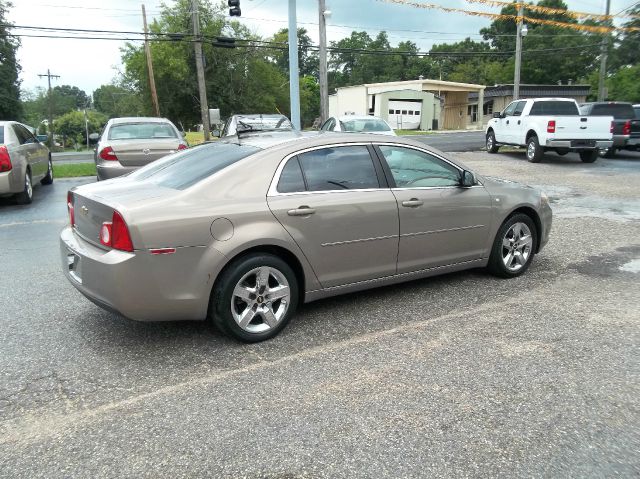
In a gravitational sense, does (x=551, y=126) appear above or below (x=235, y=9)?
below

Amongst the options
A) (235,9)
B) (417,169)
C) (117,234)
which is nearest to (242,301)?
(117,234)

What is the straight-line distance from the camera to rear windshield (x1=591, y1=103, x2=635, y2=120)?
17.8 m

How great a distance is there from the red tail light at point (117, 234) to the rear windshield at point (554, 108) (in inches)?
635

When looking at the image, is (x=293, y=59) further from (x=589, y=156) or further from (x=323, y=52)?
(x=589, y=156)

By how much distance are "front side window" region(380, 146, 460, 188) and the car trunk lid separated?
249 inches

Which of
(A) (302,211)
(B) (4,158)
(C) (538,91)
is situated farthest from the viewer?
(C) (538,91)

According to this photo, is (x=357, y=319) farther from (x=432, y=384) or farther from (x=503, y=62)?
(x=503, y=62)

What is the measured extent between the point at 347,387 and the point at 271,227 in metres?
1.29

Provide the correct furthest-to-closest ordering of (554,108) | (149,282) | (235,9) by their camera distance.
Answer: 1. (235,9)
2. (554,108)
3. (149,282)

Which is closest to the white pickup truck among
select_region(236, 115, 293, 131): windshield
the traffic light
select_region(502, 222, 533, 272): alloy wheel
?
select_region(236, 115, 293, 131): windshield

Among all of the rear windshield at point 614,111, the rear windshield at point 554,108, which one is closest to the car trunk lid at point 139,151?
the rear windshield at point 554,108

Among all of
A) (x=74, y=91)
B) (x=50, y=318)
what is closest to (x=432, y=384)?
(x=50, y=318)

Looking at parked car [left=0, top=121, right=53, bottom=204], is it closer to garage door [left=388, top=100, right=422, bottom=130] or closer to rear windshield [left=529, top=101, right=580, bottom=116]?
rear windshield [left=529, top=101, right=580, bottom=116]

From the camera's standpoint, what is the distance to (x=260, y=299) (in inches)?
160
